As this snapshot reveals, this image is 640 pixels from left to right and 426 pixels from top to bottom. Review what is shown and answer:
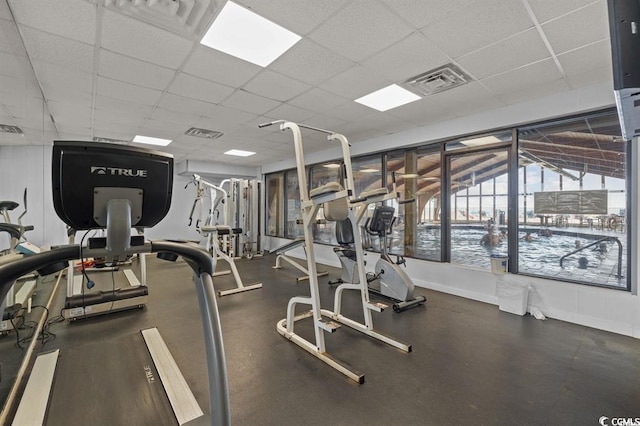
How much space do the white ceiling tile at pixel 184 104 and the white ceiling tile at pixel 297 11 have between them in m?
2.04

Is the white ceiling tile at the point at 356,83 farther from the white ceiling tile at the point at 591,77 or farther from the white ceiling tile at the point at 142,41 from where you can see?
the white ceiling tile at the point at 591,77

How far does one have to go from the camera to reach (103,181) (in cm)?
93

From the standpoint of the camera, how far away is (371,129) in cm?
497

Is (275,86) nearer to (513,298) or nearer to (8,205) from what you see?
(8,205)

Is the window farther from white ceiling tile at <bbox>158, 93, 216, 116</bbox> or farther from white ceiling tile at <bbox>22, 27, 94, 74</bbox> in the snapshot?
white ceiling tile at <bbox>22, 27, 94, 74</bbox>

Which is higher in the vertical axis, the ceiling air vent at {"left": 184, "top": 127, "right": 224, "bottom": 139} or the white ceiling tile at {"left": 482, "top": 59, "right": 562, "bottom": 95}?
the ceiling air vent at {"left": 184, "top": 127, "right": 224, "bottom": 139}

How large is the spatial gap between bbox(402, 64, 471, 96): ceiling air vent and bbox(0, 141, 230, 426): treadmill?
287cm

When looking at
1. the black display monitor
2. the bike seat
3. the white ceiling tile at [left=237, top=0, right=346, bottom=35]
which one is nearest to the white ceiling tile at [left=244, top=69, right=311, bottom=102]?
the white ceiling tile at [left=237, top=0, right=346, bottom=35]

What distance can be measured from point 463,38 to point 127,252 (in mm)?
2829

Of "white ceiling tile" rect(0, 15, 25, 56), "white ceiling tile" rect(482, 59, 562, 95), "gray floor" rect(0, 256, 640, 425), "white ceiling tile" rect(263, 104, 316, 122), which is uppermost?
"white ceiling tile" rect(263, 104, 316, 122)

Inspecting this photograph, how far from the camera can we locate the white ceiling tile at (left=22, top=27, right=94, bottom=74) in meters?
2.28

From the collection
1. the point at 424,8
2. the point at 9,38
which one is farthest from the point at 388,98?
the point at 9,38

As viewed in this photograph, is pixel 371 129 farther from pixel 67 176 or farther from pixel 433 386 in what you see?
pixel 67 176

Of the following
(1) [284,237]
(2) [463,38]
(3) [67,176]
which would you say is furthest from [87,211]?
(1) [284,237]
